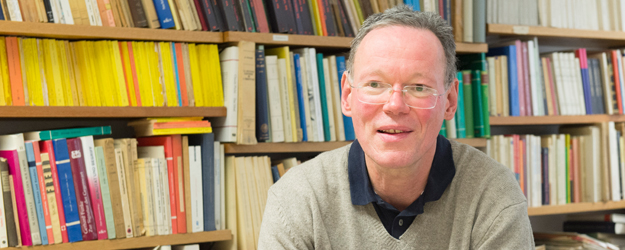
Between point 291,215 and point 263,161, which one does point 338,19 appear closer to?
point 263,161

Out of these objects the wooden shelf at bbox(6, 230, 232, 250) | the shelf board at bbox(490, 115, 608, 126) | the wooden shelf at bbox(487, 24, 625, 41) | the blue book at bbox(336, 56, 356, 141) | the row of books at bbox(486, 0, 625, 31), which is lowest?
the wooden shelf at bbox(6, 230, 232, 250)

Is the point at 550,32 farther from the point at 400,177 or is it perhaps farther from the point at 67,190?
the point at 67,190

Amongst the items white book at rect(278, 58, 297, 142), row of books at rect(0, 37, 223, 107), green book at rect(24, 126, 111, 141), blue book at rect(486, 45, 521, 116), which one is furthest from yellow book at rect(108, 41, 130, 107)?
blue book at rect(486, 45, 521, 116)

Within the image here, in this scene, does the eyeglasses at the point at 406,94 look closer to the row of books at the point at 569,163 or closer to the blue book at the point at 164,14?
the blue book at the point at 164,14

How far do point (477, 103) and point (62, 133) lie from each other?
1.63 meters

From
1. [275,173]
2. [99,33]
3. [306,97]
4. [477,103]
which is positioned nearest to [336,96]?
[306,97]

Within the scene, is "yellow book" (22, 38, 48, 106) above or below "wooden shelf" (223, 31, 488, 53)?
below

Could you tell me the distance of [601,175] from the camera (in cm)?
266

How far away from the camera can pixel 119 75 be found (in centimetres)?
186

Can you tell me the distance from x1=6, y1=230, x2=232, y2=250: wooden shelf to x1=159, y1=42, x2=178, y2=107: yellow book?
45 cm

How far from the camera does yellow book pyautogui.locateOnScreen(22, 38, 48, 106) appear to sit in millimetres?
1735

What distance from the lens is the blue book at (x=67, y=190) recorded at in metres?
1.75

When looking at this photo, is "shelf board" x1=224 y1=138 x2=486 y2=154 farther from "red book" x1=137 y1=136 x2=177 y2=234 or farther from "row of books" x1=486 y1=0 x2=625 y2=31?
"row of books" x1=486 y1=0 x2=625 y2=31

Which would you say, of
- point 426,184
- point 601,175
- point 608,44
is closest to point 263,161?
point 426,184
